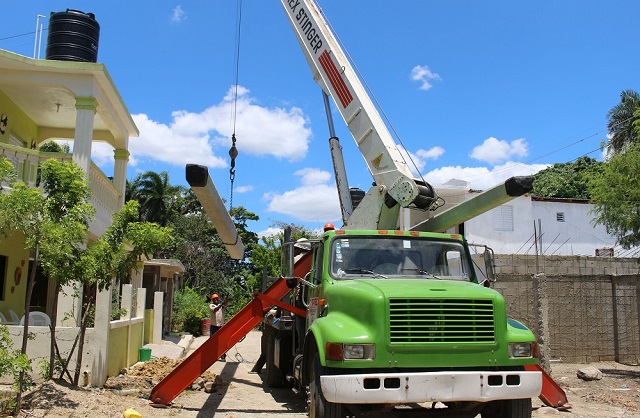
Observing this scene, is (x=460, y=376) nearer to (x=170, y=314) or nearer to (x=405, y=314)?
(x=405, y=314)

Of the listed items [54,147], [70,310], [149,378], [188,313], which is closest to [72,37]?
[70,310]

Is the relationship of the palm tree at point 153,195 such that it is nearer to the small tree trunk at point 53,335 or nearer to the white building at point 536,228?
the white building at point 536,228

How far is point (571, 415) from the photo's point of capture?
8.13m

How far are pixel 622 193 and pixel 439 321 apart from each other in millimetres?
8969

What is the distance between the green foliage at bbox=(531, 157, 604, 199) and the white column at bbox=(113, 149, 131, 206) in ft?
129

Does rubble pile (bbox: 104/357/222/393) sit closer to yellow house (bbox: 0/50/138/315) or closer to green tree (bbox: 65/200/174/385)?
green tree (bbox: 65/200/174/385)

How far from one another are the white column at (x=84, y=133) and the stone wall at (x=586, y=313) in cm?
875

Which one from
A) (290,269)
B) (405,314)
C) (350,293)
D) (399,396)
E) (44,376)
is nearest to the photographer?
(399,396)

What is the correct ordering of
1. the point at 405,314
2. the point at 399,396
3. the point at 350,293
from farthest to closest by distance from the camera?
the point at 350,293 < the point at 405,314 < the point at 399,396

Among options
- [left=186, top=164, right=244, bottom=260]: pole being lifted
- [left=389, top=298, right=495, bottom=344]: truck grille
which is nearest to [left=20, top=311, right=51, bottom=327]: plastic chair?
[left=186, top=164, right=244, bottom=260]: pole being lifted

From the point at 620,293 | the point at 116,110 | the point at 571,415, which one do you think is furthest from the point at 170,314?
the point at 571,415

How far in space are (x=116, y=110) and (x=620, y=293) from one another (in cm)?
1219

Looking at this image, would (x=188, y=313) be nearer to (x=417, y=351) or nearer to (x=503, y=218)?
(x=503, y=218)

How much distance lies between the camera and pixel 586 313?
1322 centimetres
